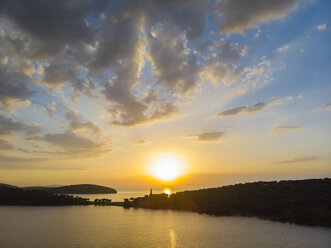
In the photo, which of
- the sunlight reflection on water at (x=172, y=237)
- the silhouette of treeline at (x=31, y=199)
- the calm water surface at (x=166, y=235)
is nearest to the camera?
the sunlight reflection on water at (x=172, y=237)

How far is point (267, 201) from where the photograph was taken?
77500mm

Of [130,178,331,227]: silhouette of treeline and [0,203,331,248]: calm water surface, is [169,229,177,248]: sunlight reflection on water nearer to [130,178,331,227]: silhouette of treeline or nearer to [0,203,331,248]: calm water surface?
[0,203,331,248]: calm water surface

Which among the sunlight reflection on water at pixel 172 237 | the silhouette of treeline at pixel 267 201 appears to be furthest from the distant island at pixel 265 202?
the sunlight reflection on water at pixel 172 237

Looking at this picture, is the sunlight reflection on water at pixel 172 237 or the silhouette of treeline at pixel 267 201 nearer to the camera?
the sunlight reflection on water at pixel 172 237

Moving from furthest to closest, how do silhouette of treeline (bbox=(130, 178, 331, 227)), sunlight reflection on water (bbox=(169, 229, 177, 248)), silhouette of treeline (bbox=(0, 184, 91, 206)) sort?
silhouette of treeline (bbox=(0, 184, 91, 206))
silhouette of treeline (bbox=(130, 178, 331, 227))
sunlight reflection on water (bbox=(169, 229, 177, 248))

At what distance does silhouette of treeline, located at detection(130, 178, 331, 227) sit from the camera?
61.8m

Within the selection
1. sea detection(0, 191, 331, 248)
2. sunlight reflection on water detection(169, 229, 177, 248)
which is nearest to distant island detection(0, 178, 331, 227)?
sea detection(0, 191, 331, 248)

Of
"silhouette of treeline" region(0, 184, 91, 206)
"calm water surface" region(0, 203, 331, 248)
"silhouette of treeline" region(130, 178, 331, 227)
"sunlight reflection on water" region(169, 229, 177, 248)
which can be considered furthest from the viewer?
"silhouette of treeline" region(0, 184, 91, 206)

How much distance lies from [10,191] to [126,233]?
112311mm

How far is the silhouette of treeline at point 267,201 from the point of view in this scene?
61781mm

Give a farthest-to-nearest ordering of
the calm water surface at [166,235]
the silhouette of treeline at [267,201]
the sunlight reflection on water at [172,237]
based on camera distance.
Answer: the silhouette of treeline at [267,201] < the calm water surface at [166,235] < the sunlight reflection on water at [172,237]

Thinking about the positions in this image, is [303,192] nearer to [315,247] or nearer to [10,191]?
[315,247]

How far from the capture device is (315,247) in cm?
3769

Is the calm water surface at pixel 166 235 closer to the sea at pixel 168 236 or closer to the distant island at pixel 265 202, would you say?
the sea at pixel 168 236
